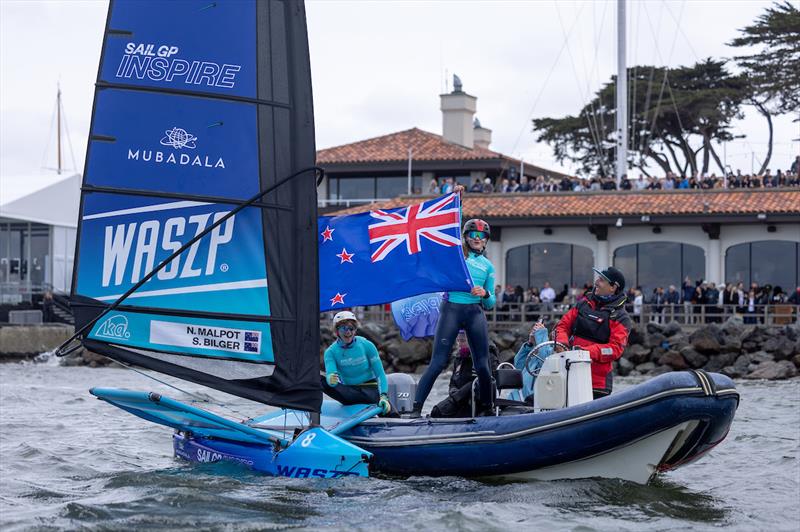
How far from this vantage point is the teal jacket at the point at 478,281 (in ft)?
40.0

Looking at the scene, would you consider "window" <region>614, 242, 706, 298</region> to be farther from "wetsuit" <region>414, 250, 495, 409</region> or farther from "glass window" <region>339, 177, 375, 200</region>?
"wetsuit" <region>414, 250, 495, 409</region>

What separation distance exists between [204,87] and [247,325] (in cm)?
227

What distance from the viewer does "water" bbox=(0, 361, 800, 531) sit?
976cm

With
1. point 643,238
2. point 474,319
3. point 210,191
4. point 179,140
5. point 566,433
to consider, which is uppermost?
point 643,238

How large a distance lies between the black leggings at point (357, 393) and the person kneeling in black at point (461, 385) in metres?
0.65

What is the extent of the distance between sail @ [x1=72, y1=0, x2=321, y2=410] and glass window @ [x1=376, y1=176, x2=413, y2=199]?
3736 centimetres

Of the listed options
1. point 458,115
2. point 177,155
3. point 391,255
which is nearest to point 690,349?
point 391,255

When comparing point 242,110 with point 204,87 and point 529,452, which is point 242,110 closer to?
point 204,87

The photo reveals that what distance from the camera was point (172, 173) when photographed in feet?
37.1

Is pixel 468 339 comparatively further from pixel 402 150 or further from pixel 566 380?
pixel 402 150

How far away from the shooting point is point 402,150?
49.4 metres

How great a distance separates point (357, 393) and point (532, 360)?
186 centimetres

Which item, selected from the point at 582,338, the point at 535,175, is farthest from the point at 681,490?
the point at 535,175

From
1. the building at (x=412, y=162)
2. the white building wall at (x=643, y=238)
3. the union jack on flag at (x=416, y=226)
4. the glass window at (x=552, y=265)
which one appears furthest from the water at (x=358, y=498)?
the building at (x=412, y=162)
